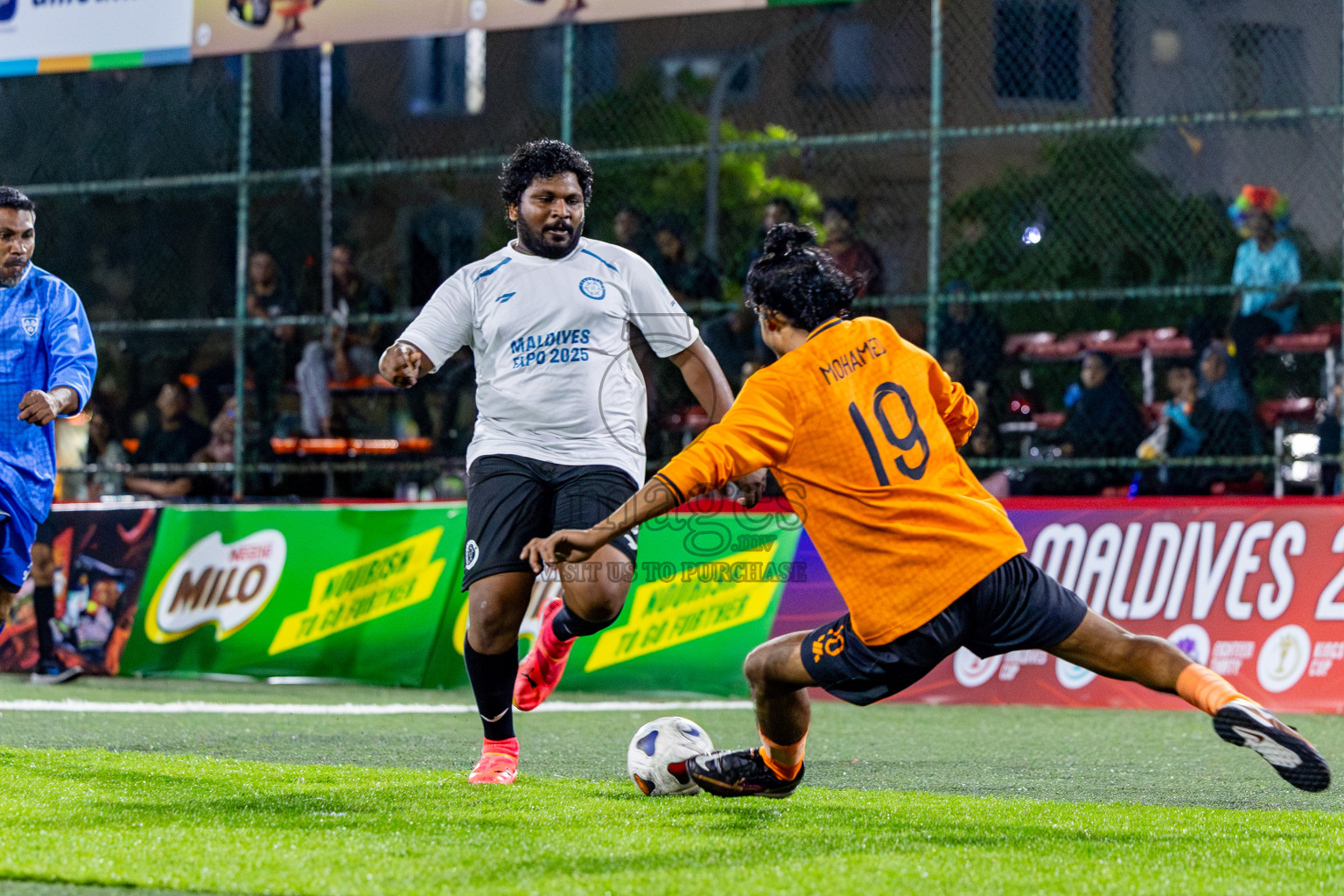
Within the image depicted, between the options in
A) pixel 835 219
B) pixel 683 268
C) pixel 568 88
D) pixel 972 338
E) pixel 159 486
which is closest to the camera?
pixel 972 338

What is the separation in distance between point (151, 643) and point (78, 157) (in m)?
5.52

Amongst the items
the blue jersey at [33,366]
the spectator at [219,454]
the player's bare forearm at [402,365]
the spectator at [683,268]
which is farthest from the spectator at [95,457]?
the player's bare forearm at [402,365]

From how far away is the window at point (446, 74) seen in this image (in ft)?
56.4

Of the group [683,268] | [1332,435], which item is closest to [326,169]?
[683,268]

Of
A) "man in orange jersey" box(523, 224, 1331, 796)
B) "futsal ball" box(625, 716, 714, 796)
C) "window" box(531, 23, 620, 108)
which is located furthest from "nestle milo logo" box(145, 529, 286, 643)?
"man in orange jersey" box(523, 224, 1331, 796)

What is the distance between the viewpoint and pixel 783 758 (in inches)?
199

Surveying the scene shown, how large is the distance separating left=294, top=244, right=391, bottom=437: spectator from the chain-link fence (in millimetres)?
23

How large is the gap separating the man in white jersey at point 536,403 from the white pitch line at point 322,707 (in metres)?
3.24

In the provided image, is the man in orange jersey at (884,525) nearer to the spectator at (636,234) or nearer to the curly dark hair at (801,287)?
the curly dark hair at (801,287)

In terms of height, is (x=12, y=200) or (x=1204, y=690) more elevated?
(x=12, y=200)

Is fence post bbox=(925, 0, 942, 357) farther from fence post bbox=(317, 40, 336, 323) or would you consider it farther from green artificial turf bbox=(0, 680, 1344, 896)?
fence post bbox=(317, 40, 336, 323)

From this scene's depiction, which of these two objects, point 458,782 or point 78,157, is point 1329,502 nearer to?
point 458,782

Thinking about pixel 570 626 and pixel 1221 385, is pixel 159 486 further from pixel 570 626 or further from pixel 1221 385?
pixel 570 626

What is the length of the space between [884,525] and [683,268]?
8009 mm
